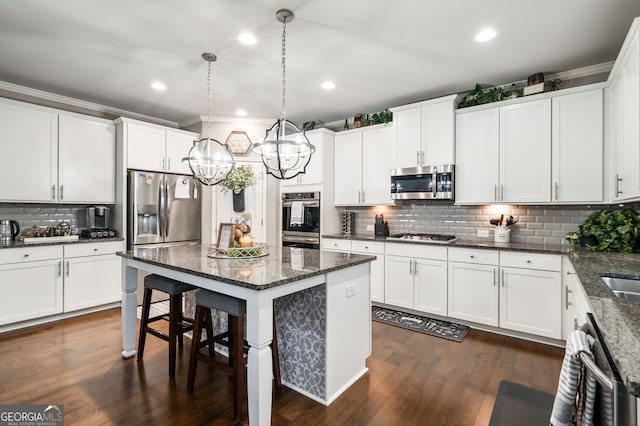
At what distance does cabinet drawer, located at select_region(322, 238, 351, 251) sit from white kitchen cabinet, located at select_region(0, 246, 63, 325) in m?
3.14

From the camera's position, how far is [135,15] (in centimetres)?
234

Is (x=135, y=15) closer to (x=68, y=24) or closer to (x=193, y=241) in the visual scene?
(x=68, y=24)

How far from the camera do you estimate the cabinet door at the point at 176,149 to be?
4.51m

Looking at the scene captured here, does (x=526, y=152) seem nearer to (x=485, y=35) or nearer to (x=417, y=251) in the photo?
(x=485, y=35)

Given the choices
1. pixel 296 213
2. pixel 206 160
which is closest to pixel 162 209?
pixel 296 213

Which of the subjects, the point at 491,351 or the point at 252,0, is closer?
the point at 252,0

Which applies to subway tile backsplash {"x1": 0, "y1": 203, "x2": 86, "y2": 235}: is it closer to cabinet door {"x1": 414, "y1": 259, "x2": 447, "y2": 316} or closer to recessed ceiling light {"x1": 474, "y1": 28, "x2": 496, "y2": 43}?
cabinet door {"x1": 414, "y1": 259, "x2": 447, "y2": 316}

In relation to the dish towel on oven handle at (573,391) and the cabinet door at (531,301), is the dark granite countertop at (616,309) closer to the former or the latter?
the dish towel on oven handle at (573,391)

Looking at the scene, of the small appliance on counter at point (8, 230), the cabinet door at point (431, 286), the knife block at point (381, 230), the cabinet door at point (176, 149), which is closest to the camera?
the small appliance on counter at point (8, 230)

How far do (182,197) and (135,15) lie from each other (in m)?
2.60

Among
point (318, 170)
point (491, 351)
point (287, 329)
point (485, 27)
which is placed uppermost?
point (485, 27)

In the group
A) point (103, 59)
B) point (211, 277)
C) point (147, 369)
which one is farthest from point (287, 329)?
point (103, 59)

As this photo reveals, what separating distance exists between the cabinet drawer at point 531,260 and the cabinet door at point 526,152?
611 mm

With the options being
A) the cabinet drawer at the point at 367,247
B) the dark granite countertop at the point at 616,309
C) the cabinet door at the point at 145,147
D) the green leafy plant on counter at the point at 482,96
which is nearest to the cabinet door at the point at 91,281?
the cabinet door at the point at 145,147
